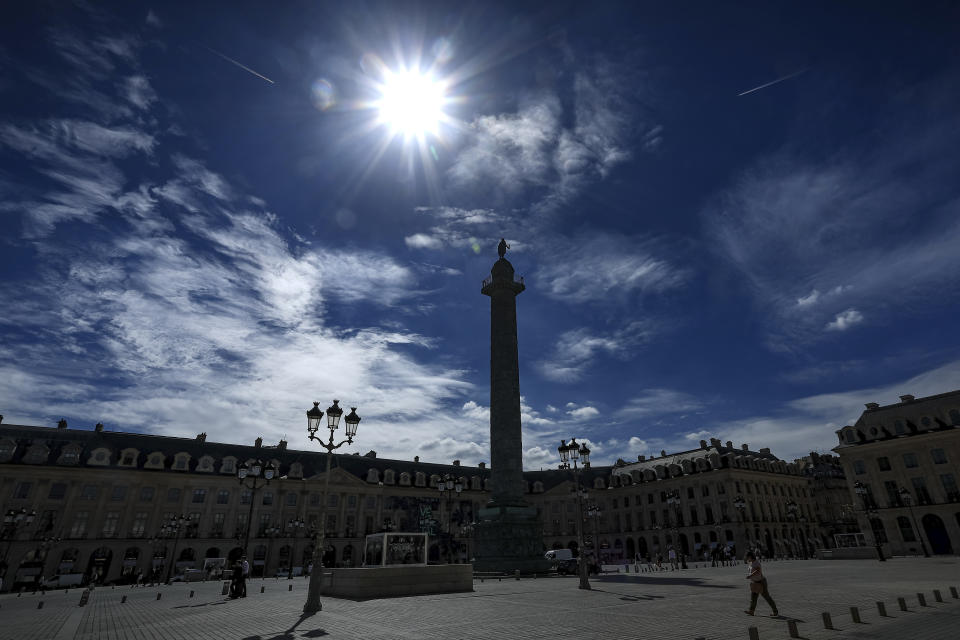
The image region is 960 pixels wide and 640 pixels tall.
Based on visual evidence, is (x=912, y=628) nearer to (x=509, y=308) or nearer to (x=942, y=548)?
(x=509, y=308)

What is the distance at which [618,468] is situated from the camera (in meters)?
89.4

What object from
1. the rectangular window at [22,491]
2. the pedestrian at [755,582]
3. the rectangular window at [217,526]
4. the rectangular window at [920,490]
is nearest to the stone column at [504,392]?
the pedestrian at [755,582]

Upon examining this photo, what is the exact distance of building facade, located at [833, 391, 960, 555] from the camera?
167 feet

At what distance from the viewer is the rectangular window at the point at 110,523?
185ft

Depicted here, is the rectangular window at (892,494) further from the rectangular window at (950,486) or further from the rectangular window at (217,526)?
the rectangular window at (217,526)

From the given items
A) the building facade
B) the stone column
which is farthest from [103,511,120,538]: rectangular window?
the building facade

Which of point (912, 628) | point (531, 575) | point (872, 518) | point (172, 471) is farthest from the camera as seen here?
point (172, 471)

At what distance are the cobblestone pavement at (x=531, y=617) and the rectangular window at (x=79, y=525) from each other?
44096mm

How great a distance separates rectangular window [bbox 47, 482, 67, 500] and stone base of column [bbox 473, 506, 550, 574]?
49740 millimetres

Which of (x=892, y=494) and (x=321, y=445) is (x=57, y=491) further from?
(x=892, y=494)

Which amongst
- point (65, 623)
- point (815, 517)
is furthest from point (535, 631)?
point (815, 517)

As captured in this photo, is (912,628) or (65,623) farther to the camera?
(65,623)

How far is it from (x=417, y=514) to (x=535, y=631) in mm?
69137

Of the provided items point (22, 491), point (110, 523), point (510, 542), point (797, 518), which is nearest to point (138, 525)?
point (110, 523)
